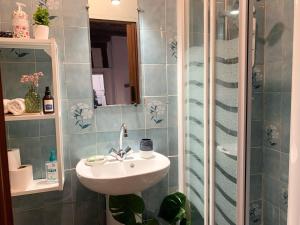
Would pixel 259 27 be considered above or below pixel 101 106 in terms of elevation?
above

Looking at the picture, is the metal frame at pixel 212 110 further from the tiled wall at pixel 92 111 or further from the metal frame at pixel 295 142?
the metal frame at pixel 295 142

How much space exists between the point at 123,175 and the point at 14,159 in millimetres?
633

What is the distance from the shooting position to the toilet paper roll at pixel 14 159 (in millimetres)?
1430

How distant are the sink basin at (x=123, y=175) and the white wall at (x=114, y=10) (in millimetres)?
953

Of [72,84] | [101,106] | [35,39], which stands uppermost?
[35,39]

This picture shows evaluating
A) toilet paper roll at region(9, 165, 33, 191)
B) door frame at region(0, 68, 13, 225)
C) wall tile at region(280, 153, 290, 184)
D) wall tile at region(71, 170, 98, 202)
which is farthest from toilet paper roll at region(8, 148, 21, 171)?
wall tile at region(280, 153, 290, 184)

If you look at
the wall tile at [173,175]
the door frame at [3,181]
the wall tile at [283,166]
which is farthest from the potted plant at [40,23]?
the wall tile at [283,166]

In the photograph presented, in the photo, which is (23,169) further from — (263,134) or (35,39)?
(263,134)

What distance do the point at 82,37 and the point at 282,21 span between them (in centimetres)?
130

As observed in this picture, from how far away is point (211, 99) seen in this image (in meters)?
1.49

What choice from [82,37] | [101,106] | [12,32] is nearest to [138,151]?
[101,106]

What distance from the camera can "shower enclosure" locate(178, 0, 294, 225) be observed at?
4.02 ft

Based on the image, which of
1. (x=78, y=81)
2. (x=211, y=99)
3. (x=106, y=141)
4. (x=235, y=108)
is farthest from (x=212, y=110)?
(x=78, y=81)

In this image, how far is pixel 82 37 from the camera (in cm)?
165
